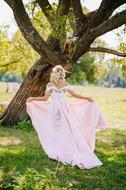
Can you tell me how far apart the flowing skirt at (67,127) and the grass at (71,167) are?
0.34 meters

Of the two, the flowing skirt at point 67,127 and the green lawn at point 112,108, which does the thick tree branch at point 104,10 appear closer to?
the flowing skirt at point 67,127

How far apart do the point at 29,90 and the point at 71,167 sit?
7050 millimetres

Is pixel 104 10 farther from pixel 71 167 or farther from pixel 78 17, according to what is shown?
pixel 71 167

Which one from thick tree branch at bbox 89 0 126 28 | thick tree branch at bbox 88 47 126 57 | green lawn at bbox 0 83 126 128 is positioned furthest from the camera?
green lawn at bbox 0 83 126 128

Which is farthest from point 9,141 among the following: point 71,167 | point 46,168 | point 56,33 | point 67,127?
point 46,168

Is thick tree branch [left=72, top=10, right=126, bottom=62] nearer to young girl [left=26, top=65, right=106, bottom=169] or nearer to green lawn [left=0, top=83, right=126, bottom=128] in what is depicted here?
young girl [left=26, top=65, right=106, bottom=169]

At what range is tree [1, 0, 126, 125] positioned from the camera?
567 inches

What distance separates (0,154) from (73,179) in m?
2.91

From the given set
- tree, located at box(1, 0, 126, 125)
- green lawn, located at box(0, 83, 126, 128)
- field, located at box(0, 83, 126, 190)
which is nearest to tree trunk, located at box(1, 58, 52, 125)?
tree, located at box(1, 0, 126, 125)

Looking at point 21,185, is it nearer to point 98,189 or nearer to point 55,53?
point 98,189

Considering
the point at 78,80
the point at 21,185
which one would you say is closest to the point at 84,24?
the point at 21,185

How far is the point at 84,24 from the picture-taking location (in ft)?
52.1

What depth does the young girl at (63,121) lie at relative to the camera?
1136 centimetres

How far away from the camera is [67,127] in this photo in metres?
11.6
